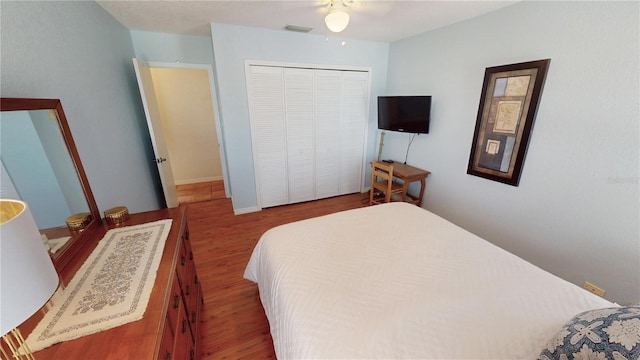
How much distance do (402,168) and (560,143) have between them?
1.52 metres

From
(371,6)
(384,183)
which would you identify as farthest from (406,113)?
(371,6)

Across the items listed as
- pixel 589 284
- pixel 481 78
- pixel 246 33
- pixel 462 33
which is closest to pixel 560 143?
pixel 481 78

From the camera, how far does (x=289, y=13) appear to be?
2.22 m

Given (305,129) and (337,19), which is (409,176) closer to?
(305,129)

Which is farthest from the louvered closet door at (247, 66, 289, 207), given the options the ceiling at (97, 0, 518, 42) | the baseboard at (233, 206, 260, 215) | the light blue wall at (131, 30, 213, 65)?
the light blue wall at (131, 30, 213, 65)

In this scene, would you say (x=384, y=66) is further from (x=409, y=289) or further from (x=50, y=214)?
(x=50, y=214)

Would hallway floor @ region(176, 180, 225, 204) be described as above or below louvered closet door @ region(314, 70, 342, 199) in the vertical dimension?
below

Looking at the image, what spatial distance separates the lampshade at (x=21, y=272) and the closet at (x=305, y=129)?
258cm

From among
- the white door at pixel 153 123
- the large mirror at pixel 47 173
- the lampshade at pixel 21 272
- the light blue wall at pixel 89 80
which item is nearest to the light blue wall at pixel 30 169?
the large mirror at pixel 47 173

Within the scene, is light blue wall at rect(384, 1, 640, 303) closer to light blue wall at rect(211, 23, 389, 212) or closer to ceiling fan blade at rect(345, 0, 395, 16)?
ceiling fan blade at rect(345, 0, 395, 16)

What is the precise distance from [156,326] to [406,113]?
3012 millimetres

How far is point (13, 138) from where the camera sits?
2.94 feet

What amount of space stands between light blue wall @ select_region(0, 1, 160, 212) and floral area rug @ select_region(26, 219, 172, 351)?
65cm

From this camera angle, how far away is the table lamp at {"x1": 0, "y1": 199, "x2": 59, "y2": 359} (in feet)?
1.47
